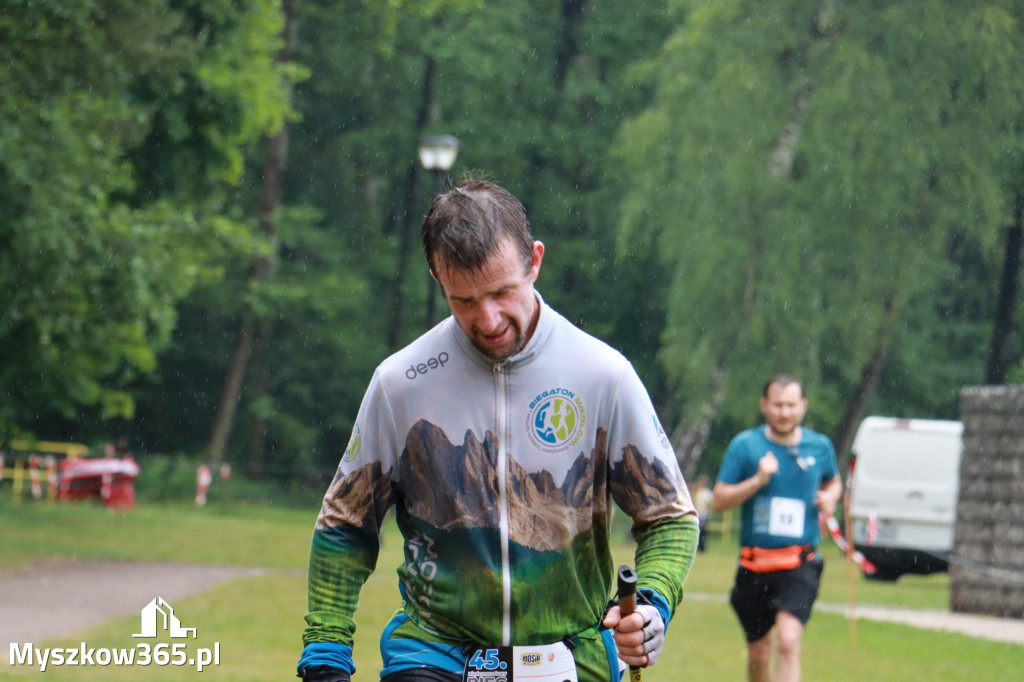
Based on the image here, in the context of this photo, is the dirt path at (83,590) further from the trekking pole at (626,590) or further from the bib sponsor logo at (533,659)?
the trekking pole at (626,590)

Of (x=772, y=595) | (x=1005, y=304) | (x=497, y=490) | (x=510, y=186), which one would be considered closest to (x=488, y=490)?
(x=497, y=490)

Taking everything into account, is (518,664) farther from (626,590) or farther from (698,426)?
(698,426)

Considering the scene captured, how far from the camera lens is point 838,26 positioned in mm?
27938

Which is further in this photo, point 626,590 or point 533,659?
point 533,659

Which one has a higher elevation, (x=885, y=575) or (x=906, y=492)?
(x=906, y=492)

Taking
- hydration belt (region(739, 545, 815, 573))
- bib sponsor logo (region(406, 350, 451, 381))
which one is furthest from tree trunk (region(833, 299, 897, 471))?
bib sponsor logo (region(406, 350, 451, 381))

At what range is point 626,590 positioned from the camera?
3334mm

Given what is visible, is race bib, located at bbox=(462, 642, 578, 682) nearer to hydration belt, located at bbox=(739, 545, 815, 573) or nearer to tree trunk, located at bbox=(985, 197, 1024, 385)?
hydration belt, located at bbox=(739, 545, 815, 573)

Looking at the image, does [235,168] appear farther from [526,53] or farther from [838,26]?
[526,53]

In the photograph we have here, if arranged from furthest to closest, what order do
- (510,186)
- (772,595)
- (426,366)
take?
(510,186) < (772,595) < (426,366)

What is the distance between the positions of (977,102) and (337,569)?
25.9 metres

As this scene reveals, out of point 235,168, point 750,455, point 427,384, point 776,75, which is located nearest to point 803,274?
point 776,75

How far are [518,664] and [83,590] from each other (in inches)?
504

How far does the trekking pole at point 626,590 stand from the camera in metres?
3.29
